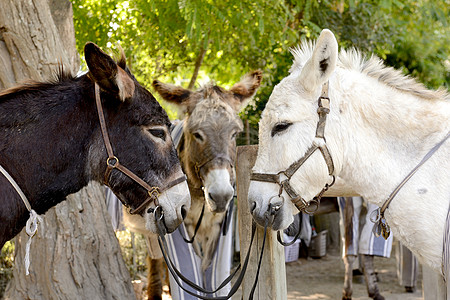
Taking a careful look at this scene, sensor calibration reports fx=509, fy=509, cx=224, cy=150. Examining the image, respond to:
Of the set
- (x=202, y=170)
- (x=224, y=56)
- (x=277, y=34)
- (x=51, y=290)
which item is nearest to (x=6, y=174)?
(x=202, y=170)

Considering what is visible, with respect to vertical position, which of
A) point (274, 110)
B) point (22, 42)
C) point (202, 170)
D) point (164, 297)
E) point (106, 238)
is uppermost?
point (22, 42)

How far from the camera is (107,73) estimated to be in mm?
2619

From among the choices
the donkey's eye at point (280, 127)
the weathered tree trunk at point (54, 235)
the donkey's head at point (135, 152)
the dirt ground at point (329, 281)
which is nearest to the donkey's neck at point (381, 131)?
the donkey's eye at point (280, 127)

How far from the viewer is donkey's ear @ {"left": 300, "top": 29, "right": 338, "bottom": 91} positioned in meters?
2.47

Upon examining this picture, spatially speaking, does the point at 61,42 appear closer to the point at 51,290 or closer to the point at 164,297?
the point at 51,290

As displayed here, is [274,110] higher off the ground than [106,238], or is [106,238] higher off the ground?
[274,110]

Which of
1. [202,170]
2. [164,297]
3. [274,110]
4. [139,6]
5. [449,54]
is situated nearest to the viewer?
[274,110]

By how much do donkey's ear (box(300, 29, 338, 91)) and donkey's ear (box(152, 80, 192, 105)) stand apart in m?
1.81

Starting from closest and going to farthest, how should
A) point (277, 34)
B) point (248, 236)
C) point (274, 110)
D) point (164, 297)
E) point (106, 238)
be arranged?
point (274, 110) → point (248, 236) → point (106, 238) → point (164, 297) → point (277, 34)

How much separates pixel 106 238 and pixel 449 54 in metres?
9.12

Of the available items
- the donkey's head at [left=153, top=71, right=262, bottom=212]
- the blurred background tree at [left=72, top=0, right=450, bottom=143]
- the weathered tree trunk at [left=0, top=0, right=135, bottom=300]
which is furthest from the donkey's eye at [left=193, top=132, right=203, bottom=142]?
the weathered tree trunk at [left=0, top=0, right=135, bottom=300]

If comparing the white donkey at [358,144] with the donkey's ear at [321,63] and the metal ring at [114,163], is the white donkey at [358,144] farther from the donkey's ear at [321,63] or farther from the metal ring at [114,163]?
the metal ring at [114,163]

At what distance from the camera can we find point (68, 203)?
4.29 meters

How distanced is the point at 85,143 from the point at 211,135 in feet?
4.54
